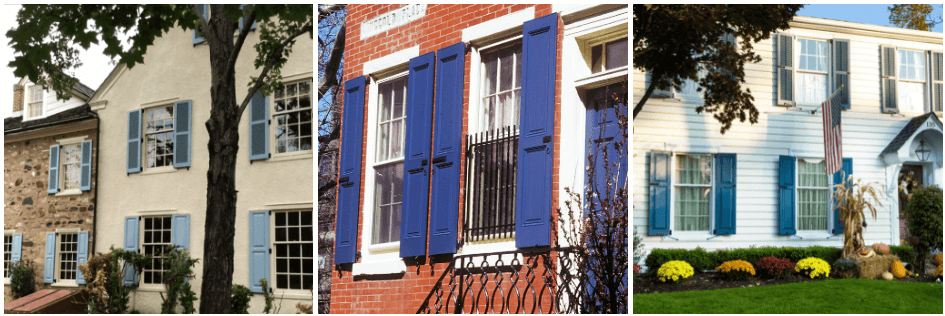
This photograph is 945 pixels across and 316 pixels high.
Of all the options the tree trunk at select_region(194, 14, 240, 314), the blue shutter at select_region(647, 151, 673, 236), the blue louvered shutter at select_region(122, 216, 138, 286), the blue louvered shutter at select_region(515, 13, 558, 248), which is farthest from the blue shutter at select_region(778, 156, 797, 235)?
the blue louvered shutter at select_region(122, 216, 138, 286)

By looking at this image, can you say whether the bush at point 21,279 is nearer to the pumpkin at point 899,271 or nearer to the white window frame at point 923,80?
the pumpkin at point 899,271

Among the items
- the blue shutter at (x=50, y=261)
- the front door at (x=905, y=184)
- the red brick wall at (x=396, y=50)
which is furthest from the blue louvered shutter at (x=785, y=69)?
the blue shutter at (x=50, y=261)

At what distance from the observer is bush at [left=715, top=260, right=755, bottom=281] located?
496 cm

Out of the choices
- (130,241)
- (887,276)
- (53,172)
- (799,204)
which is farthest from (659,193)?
(53,172)

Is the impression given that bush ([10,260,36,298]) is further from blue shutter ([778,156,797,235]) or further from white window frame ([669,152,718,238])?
blue shutter ([778,156,797,235])

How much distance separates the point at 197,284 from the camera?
16.0 ft

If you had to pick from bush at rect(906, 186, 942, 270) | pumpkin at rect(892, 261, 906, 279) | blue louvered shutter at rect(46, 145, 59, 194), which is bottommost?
pumpkin at rect(892, 261, 906, 279)

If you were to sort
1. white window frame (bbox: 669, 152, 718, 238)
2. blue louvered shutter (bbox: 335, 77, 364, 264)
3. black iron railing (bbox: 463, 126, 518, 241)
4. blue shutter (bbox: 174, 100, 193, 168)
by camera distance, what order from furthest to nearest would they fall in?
blue shutter (bbox: 174, 100, 193, 168) < white window frame (bbox: 669, 152, 718, 238) < blue louvered shutter (bbox: 335, 77, 364, 264) < black iron railing (bbox: 463, 126, 518, 241)

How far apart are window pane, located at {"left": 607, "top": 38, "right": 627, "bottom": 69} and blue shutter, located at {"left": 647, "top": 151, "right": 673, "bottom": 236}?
109 cm

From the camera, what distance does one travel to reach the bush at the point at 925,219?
4.85m

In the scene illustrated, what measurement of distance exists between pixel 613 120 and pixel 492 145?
73 cm

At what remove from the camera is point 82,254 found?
5.05 meters

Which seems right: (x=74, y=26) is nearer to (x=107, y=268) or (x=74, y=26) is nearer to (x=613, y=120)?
(x=107, y=268)

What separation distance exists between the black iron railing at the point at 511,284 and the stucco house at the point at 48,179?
2.73 meters
